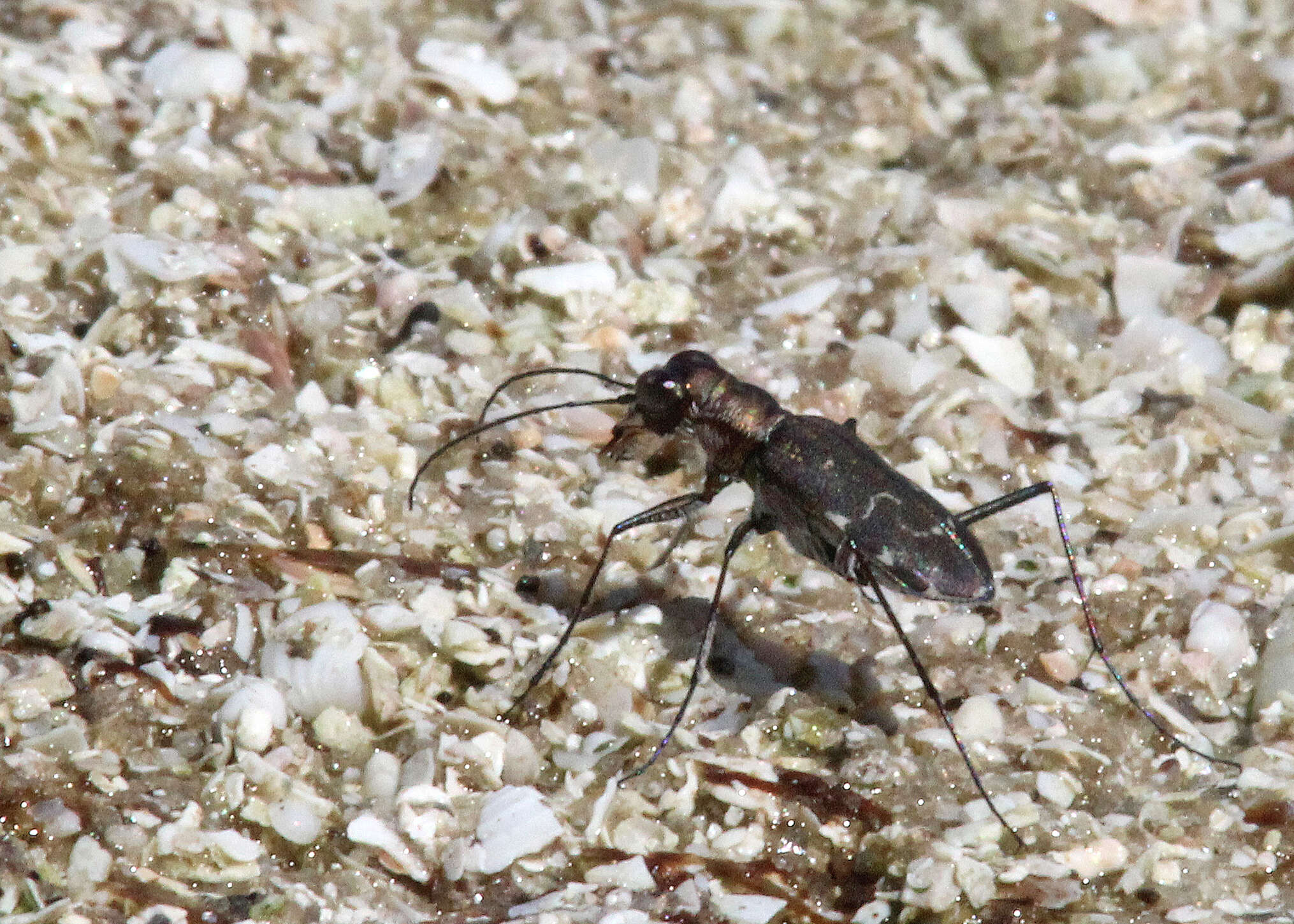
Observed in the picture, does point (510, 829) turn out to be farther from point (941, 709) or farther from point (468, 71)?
point (468, 71)

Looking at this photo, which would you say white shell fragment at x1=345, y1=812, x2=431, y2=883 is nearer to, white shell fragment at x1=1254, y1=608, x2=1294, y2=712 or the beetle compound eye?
the beetle compound eye

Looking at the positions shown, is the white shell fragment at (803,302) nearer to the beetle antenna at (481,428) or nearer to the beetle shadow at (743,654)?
the beetle antenna at (481,428)

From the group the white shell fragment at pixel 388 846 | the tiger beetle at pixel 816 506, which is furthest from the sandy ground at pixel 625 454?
the tiger beetle at pixel 816 506

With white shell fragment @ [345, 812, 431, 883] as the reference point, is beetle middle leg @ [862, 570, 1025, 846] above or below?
above

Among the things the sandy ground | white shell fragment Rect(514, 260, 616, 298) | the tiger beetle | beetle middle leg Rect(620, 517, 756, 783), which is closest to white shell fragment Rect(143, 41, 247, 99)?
the sandy ground

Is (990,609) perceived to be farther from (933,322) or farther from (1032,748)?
(933,322)

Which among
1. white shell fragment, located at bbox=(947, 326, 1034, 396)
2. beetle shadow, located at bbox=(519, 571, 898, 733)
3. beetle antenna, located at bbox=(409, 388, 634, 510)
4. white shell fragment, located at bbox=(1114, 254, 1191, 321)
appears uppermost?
white shell fragment, located at bbox=(1114, 254, 1191, 321)
